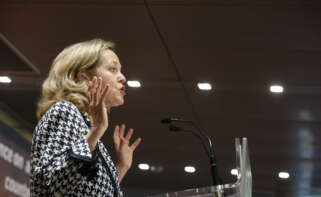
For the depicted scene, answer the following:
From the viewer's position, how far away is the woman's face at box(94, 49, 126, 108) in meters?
1.99

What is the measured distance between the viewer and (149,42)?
5555 millimetres

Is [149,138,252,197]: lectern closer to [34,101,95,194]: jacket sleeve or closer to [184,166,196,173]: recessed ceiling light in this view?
[34,101,95,194]: jacket sleeve

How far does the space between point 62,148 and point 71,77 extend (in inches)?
16.3

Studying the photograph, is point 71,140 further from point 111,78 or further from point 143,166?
point 143,166

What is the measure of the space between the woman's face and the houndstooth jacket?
0.28 m

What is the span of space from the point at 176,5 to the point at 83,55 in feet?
9.52

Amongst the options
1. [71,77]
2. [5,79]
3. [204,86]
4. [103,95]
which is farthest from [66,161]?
[5,79]

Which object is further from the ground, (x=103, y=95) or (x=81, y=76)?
(x=81, y=76)

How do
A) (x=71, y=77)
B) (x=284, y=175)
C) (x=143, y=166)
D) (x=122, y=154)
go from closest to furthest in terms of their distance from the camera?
(x=71, y=77) < (x=122, y=154) < (x=143, y=166) < (x=284, y=175)

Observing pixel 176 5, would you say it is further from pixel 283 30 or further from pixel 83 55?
pixel 83 55

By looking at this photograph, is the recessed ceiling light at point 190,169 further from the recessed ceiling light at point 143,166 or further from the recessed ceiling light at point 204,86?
the recessed ceiling light at point 204,86

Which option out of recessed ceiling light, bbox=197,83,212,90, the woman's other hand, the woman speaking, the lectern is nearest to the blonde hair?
the woman speaking

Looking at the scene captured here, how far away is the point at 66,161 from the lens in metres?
1.54

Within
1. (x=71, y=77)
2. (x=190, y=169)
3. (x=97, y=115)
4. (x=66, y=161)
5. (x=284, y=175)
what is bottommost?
(x=66, y=161)
